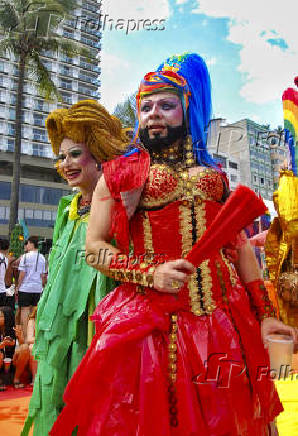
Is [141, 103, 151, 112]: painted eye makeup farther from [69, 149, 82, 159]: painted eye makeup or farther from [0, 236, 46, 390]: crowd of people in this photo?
[0, 236, 46, 390]: crowd of people

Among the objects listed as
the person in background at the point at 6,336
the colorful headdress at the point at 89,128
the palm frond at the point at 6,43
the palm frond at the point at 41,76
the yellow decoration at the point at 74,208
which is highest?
the palm frond at the point at 6,43

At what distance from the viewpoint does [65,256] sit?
7.22 feet

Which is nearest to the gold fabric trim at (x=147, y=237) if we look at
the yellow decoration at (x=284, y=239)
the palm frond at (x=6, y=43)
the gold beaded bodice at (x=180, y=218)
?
the gold beaded bodice at (x=180, y=218)

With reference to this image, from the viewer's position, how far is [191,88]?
1510 mm

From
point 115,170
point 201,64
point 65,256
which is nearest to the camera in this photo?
point 115,170

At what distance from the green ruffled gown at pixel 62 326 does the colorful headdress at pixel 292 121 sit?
1249 mm

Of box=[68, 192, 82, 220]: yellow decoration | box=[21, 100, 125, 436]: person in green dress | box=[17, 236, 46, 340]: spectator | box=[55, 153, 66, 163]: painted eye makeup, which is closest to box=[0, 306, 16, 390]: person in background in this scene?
box=[17, 236, 46, 340]: spectator

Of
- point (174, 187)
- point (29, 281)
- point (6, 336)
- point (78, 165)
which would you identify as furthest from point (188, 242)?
point (29, 281)

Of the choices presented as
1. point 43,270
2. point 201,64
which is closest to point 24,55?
point 43,270

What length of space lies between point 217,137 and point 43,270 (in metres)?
5.00

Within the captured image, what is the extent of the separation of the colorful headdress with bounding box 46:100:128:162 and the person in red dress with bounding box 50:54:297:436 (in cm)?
82

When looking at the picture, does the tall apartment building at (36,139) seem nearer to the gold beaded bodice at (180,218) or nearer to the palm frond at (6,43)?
the palm frond at (6,43)

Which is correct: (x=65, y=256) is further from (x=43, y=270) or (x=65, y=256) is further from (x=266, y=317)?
(x=43, y=270)

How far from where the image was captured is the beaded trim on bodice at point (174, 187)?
54.3 inches
